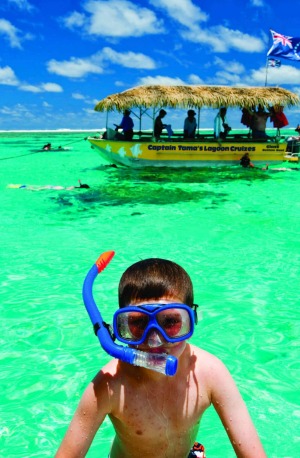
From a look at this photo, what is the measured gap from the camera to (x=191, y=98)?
47.3 ft

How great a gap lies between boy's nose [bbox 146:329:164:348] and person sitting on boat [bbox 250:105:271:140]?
15.1 m

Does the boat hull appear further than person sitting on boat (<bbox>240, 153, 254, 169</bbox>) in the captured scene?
No

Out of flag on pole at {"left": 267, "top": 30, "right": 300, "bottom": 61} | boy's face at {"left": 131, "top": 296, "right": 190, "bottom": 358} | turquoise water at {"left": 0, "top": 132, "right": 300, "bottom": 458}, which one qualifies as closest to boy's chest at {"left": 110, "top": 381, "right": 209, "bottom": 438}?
boy's face at {"left": 131, "top": 296, "right": 190, "bottom": 358}

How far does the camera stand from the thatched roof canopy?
562 inches

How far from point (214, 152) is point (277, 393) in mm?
12714

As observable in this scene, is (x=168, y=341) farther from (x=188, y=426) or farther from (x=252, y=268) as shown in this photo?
(x=252, y=268)

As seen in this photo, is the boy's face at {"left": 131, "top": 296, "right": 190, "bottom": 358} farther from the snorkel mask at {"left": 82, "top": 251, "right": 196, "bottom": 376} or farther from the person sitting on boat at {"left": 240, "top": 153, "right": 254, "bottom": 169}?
the person sitting on boat at {"left": 240, "top": 153, "right": 254, "bottom": 169}

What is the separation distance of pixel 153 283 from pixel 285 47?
19.7 metres

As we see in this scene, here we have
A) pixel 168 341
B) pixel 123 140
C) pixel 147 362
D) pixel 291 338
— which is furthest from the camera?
pixel 123 140

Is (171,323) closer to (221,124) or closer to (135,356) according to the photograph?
(135,356)

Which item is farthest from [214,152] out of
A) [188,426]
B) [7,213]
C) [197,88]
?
[188,426]

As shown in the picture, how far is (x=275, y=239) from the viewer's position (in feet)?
21.7

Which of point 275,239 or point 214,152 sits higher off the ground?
point 214,152

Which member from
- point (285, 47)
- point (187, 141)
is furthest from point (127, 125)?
point (285, 47)
